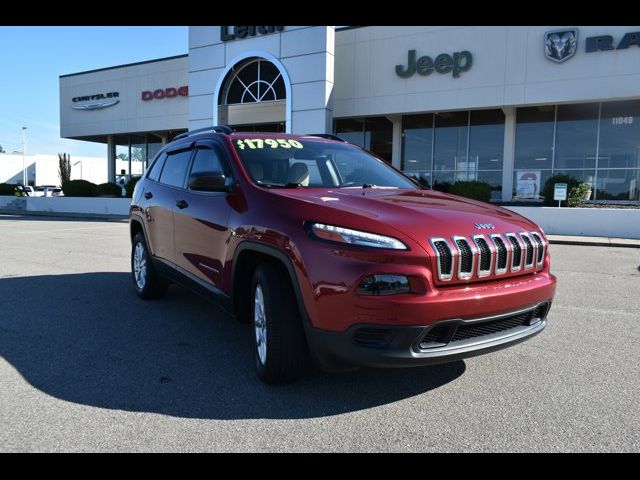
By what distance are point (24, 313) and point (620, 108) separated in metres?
20.2

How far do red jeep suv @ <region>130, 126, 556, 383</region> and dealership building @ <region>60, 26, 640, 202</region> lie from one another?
16806 mm

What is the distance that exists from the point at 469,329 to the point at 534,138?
766 inches

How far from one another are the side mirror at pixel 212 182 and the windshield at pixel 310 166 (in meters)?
0.22

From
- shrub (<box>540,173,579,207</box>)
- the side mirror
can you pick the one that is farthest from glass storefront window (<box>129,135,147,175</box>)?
the side mirror

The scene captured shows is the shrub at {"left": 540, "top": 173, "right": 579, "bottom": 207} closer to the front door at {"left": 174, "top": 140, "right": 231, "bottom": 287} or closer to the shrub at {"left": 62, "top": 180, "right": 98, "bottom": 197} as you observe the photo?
the front door at {"left": 174, "top": 140, "right": 231, "bottom": 287}

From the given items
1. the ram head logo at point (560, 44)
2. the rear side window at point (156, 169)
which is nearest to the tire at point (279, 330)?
the rear side window at point (156, 169)

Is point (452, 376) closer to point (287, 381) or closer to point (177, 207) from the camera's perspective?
point (287, 381)

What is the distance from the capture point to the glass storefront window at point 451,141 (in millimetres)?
21672

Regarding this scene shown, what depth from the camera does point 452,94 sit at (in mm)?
19906

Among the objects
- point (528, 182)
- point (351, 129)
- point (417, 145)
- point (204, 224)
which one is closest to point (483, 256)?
point (204, 224)

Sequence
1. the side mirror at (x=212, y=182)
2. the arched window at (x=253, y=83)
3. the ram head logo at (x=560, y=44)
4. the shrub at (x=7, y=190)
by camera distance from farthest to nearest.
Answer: the shrub at (x=7, y=190) → the arched window at (x=253, y=83) → the ram head logo at (x=560, y=44) → the side mirror at (x=212, y=182)

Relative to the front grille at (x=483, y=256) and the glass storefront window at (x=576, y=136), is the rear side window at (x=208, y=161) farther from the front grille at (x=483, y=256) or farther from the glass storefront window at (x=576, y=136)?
the glass storefront window at (x=576, y=136)
